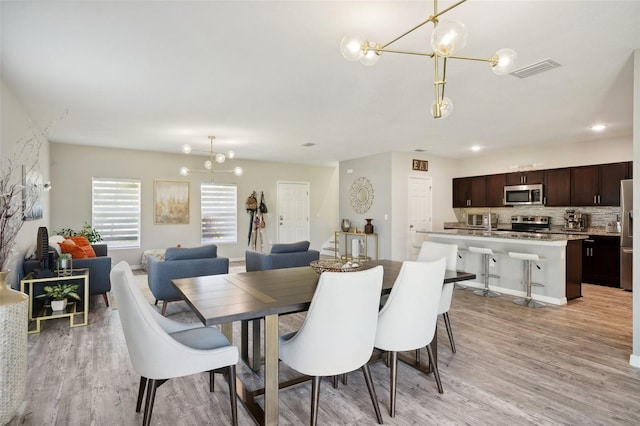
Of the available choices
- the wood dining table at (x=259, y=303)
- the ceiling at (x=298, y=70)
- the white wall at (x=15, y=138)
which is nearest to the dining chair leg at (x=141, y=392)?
the wood dining table at (x=259, y=303)

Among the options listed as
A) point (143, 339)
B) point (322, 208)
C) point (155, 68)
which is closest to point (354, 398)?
point (143, 339)

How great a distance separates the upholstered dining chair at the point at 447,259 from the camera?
9.80 feet

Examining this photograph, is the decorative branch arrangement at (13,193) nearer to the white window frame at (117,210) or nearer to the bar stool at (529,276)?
the white window frame at (117,210)

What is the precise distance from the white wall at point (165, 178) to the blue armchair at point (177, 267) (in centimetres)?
360

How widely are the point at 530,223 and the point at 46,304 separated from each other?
8080 mm

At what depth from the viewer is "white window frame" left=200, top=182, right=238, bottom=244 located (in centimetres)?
831

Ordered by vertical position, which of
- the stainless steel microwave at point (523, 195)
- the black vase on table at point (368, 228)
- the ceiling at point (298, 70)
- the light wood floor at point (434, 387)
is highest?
the ceiling at point (298, 70)

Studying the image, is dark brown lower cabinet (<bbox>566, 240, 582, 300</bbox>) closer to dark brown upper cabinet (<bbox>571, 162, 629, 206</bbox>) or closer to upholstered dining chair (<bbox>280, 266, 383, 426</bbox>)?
dark brown upper cabinet (<bbox>571, 162, 629, 206</bbox>)

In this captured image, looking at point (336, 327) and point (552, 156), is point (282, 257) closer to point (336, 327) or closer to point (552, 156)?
point (336, 327)

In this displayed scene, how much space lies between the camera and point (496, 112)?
15.1 feet

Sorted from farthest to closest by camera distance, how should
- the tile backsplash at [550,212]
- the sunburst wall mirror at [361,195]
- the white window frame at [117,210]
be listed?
1. the sunburst wall mirror at [361,195]
2. the white window frame at [117,210]
3. the tile backsplash at [550,212]

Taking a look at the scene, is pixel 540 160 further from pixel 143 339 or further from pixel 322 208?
pixel 143 339

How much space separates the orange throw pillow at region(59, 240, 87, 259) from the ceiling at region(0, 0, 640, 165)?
1683 mm

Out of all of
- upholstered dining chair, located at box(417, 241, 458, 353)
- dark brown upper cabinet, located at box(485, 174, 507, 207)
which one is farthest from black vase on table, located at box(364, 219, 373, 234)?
upholstered dining chair, located at box(417, 241, 458, 353)
